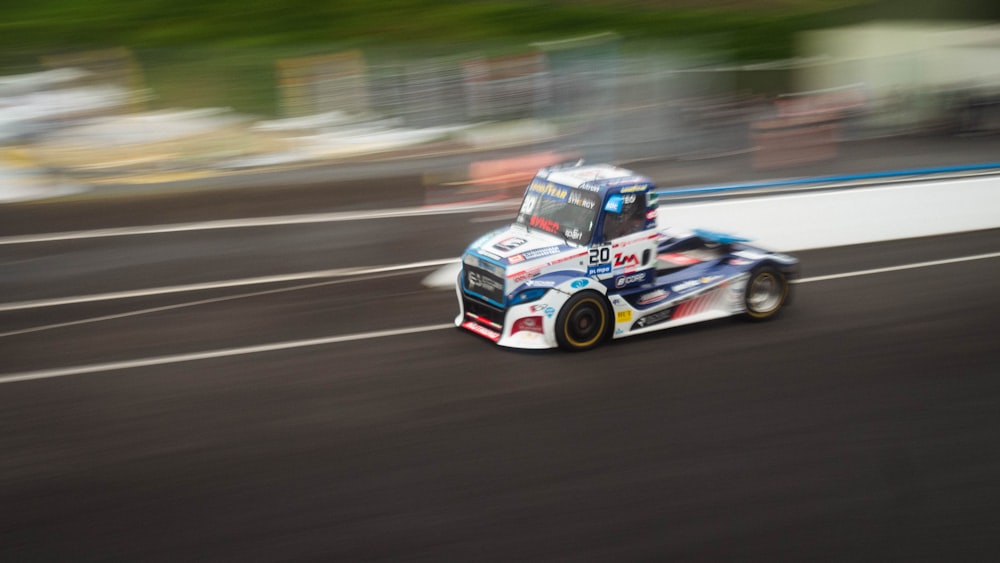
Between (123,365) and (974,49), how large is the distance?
88.8 ft

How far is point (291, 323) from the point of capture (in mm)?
11031

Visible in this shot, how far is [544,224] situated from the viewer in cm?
1029

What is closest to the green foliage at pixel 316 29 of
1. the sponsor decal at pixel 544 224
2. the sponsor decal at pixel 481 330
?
the sponsor decal at pixel 544 224

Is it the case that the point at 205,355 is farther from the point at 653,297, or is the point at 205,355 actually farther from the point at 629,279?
the point at 653,297

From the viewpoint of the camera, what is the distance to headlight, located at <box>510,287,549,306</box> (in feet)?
31.0

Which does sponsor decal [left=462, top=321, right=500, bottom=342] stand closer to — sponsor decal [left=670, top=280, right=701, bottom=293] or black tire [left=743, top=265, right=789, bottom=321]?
sponsor decal [left=670, top=280, right=701, bottom=293]

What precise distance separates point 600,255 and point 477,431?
2720 mm

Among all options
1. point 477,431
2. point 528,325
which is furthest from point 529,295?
point 477,431

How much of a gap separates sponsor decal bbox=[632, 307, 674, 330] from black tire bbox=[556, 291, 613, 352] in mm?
367

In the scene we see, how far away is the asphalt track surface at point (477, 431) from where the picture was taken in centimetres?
636

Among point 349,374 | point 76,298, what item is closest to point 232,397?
point 349,374

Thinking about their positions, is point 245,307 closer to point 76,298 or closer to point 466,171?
point 76,298

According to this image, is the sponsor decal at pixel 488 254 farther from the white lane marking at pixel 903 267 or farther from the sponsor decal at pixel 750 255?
the white lane marking at pixel 903 267

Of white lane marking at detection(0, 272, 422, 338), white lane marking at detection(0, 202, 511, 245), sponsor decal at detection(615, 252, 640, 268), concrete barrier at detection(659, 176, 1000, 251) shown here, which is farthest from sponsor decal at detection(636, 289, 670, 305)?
white lane marking at detection(0, 202, 511, 245)
